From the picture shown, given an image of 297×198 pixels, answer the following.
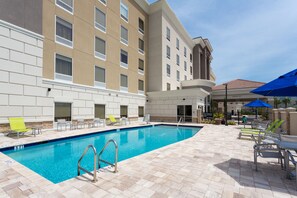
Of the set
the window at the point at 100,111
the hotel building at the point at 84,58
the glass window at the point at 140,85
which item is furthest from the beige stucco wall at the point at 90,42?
the window at the point at 100,111

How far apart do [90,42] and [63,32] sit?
247 centimetres

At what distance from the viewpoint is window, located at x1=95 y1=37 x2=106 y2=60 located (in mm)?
15219

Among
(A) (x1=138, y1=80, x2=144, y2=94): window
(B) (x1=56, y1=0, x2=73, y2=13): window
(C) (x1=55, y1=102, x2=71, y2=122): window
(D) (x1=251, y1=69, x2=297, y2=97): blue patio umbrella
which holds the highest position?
(B) (x1=56, y1=0, x2=73, y2=13): window

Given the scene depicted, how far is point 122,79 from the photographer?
18188mm

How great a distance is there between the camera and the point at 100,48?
1562 centimetres

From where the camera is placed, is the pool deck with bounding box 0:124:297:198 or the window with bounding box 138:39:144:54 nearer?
the pool deck with bounding box 0:124:297:198

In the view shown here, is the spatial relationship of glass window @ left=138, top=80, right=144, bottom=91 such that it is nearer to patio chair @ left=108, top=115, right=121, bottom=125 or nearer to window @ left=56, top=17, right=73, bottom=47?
patio chair @ left=108, top=115, right=121, bottom=125

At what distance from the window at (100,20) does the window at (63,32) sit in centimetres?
310

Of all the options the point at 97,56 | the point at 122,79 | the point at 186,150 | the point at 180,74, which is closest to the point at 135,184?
the point at 186,150

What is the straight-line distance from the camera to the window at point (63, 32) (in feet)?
39.7

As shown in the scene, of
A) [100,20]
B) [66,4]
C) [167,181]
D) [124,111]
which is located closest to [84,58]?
[66,4]

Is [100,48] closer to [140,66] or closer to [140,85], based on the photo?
[140,66]

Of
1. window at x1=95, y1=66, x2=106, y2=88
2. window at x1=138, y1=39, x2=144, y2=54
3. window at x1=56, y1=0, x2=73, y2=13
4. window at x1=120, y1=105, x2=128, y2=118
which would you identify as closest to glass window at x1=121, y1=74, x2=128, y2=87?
window at x1=120, y1=105, x2=128, y2=118

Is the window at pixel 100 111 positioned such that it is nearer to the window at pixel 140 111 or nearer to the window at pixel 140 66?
the window at pixel 140 111
